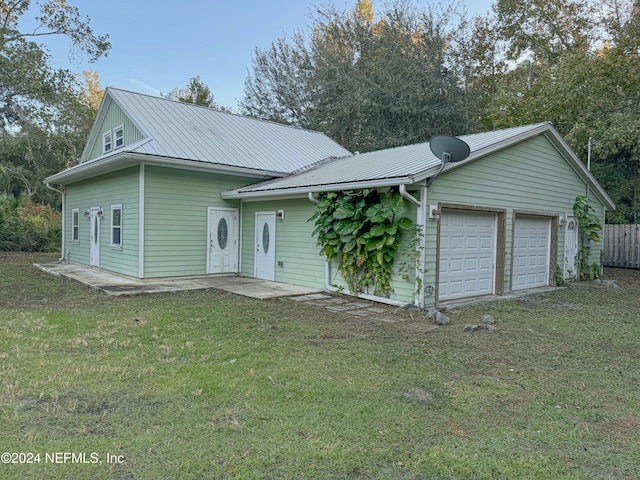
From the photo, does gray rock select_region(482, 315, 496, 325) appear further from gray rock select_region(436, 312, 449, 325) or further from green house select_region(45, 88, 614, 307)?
green house select_region(45, 88, 614, 307)

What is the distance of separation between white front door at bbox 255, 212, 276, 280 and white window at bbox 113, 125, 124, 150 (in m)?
5.07

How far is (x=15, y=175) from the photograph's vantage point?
83.7ft

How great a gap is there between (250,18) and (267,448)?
1803 cm

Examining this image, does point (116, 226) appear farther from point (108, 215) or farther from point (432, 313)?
point (432, 313)

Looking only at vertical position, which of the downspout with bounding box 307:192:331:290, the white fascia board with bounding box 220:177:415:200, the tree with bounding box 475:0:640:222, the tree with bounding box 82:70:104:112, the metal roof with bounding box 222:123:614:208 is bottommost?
the downspout with bounding box 307:192:331:290

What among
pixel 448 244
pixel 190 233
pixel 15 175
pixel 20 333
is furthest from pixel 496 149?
pixel 15 175

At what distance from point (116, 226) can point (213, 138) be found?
3.54 meters

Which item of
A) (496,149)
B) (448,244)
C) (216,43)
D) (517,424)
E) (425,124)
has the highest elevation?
(216,43)

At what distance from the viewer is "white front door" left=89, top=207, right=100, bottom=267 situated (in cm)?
1221

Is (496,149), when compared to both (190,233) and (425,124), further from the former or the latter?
(425,124)

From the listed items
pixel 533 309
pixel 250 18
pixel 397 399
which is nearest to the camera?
pixel 397 399

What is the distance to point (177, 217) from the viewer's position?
10305 mm

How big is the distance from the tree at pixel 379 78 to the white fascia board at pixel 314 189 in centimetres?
1027

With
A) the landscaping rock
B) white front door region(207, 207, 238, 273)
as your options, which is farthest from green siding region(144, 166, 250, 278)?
the landscaping rock
